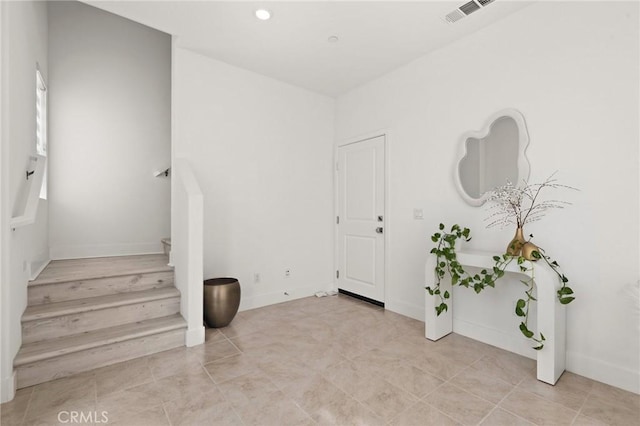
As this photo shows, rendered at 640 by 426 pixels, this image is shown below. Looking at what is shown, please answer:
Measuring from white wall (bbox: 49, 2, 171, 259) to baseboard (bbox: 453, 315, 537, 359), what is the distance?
3.86 meters

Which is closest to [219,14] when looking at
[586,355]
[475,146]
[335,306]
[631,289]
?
[475,146]

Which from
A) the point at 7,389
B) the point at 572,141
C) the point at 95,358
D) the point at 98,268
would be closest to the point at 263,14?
the point at 572,141

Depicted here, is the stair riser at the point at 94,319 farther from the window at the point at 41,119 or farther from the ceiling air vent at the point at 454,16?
the ceiling air vent at the point at 454,16

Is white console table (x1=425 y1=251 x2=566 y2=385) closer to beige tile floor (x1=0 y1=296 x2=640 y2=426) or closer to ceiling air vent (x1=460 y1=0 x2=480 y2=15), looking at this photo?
beige tile floor (x1=0 y1=296 x2=640 y2=426)

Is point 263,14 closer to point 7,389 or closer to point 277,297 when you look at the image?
point 277,297

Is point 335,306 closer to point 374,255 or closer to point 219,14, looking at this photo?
point 374,255

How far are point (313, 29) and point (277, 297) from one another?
2.97 meters

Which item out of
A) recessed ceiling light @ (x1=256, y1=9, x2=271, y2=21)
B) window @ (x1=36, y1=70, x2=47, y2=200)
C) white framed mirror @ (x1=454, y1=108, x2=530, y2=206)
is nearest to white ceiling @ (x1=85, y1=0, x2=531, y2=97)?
recessed ceiling light @ (x1=256, y1=9, x2=271, y2=21)

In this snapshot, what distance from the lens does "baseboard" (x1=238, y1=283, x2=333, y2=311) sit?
3655mm

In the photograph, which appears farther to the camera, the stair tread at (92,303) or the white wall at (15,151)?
the stair tread at (92,303)

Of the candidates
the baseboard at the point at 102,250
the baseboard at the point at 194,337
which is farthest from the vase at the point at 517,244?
the baseboard at the point at 102,250

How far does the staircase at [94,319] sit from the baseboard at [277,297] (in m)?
0.92

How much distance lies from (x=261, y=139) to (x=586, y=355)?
361cm

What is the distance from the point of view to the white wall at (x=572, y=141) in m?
2.09
